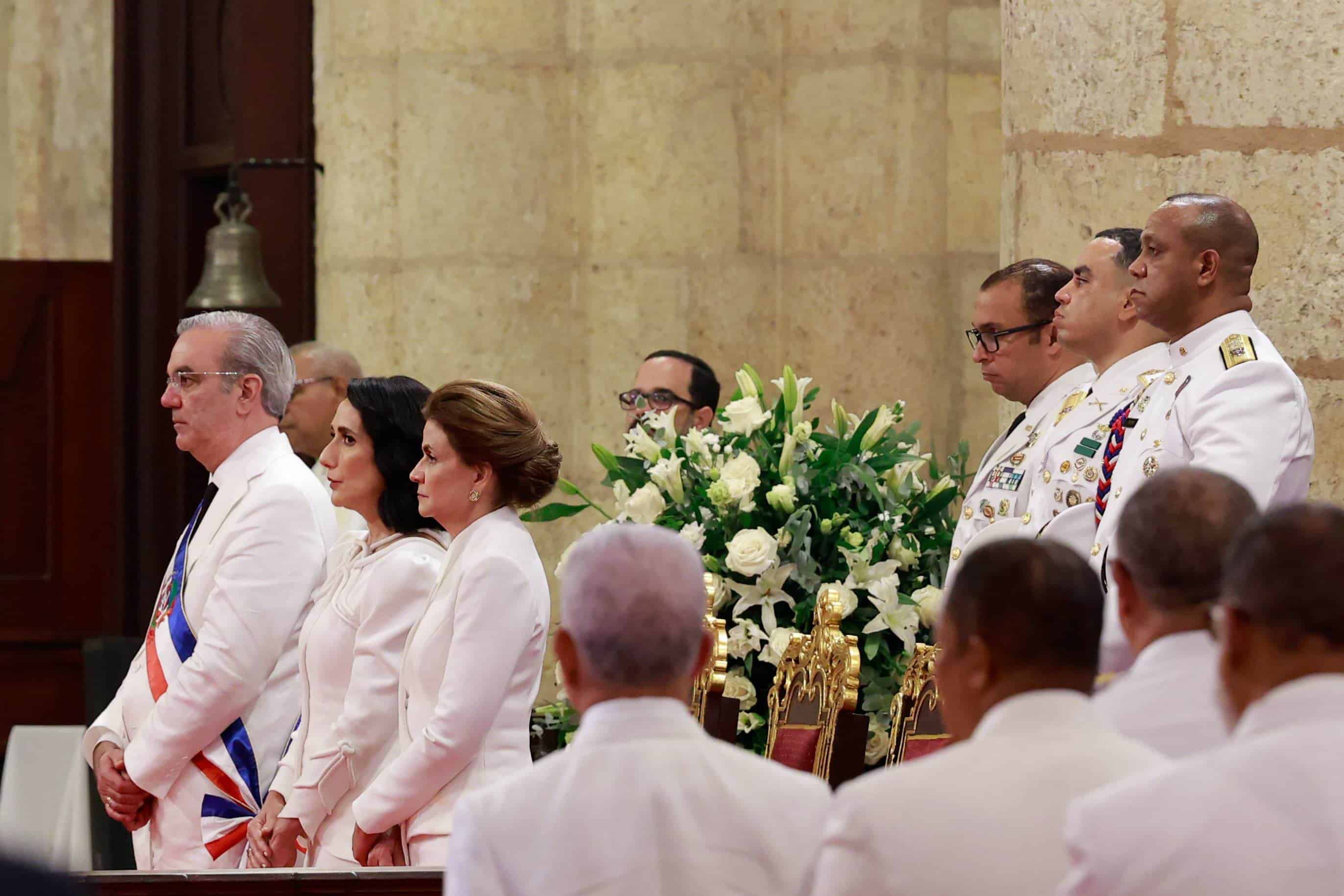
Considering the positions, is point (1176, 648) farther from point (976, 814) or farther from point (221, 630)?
point (221, 630)

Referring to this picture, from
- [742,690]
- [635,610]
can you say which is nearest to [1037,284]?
[742,690]

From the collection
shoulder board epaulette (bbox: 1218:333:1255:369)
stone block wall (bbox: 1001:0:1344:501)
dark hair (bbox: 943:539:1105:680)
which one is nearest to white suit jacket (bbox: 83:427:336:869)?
shoulder board epaulette (bbox: 1218:333:1255:369)

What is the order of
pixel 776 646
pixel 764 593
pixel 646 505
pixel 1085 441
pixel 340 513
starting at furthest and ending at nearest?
1. pixel 340 513
2. pixel 646 505
3. pixel 764 593
4. pixel 776 646
5. pixel 1085 441

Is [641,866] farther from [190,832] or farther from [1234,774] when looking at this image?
[190,832]

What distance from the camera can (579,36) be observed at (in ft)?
23.2

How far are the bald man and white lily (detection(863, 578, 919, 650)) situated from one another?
0.53 metres

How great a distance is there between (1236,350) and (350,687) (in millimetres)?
1891

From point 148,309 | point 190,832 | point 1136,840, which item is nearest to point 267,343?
point 190,832

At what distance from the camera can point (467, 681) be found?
364cm

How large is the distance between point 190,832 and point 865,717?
1.46 m

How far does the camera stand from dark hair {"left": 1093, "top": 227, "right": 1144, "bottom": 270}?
464cm

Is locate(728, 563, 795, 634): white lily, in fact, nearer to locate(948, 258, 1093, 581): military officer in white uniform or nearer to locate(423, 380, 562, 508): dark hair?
locate(948, 258, 1093, 581): military officer in white uniform

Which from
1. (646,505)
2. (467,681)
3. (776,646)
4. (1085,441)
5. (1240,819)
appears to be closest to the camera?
(1240,819)

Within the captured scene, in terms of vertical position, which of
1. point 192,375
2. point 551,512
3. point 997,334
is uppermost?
point 997,334
